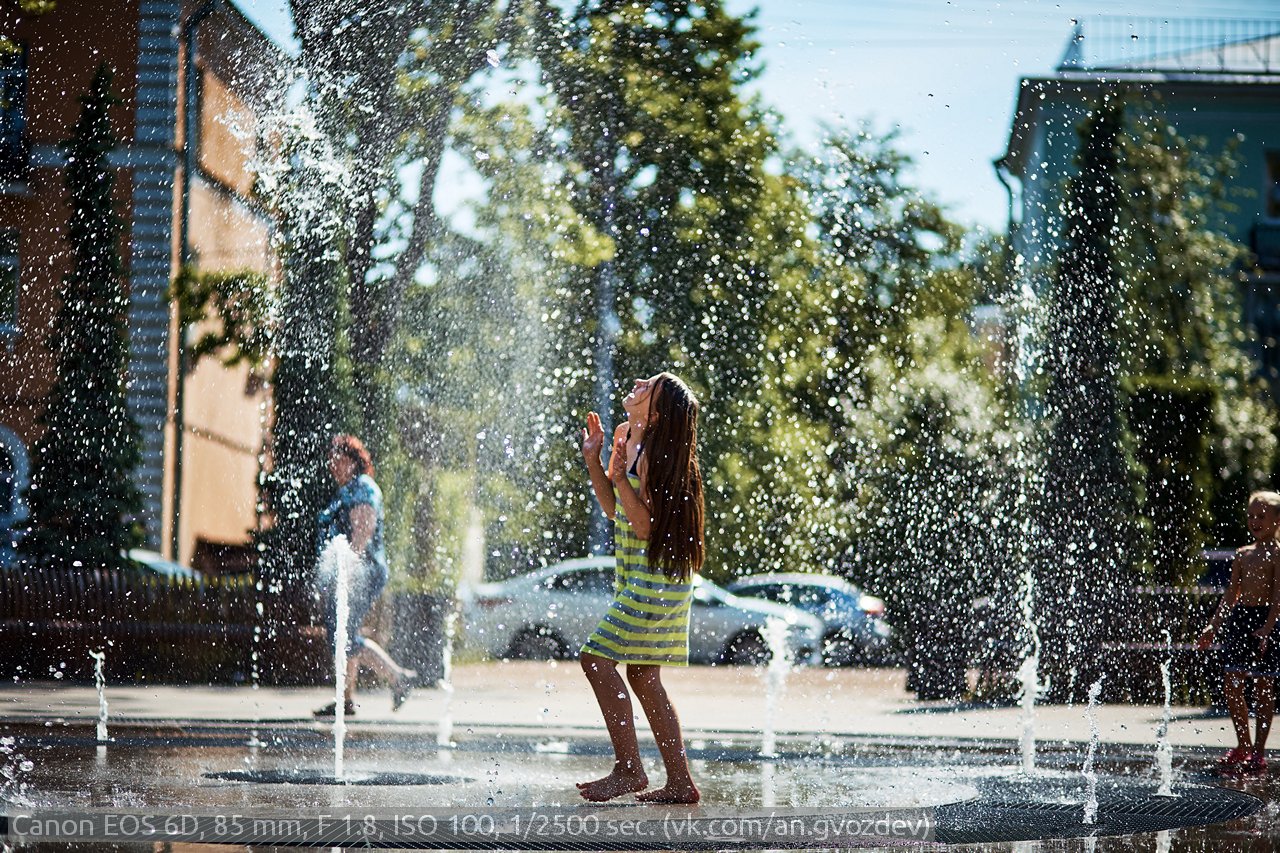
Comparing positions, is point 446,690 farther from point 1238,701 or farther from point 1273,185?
point 1273,185

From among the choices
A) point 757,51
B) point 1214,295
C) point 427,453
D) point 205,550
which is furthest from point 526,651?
point 1214,295

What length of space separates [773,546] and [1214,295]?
30.8ft

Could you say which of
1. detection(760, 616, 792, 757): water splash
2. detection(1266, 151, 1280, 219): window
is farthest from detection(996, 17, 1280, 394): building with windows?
detection(760, 616, 792, 757): water splash

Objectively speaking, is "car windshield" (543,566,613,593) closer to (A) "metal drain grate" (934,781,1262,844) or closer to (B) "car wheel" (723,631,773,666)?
(B) "car wheel" (723,631,773,666)

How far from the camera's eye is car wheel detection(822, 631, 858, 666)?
19469mm

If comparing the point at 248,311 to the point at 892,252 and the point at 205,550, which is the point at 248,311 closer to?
the point at 205,550

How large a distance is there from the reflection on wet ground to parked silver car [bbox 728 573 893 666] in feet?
33.4

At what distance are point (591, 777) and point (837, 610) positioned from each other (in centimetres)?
1350

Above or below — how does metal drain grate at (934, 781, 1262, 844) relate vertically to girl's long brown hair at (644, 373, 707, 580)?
below

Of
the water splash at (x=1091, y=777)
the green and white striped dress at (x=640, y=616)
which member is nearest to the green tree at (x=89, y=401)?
the water splash at (x=1091, y=777)

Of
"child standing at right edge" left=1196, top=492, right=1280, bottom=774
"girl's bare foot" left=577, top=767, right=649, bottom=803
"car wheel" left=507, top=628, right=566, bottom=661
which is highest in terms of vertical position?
"child standing at right edge" left=1196, top=492, right=1280, bottom=774

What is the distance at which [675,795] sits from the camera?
5656 mm

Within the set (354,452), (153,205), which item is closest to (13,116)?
(153,205)

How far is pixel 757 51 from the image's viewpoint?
21500 mm
